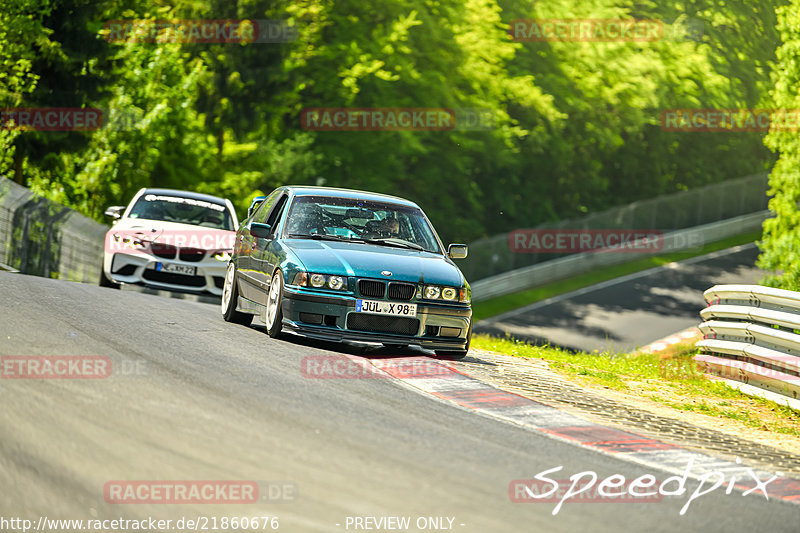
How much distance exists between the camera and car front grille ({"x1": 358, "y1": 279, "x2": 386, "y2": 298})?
10750 millimetres

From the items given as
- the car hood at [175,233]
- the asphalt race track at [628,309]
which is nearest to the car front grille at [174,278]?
the car hood at [175,233]

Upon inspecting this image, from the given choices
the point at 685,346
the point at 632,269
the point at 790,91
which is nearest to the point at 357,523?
the point at 790,91

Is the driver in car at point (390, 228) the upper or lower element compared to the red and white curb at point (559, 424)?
upper

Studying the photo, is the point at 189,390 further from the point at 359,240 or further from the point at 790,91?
the point at 790,91

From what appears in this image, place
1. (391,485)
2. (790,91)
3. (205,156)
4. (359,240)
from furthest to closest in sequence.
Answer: (205,156), (790,91), (359,240), (391,485)

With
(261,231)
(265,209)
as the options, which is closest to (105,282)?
(265,209)

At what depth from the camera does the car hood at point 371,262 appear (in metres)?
10.8

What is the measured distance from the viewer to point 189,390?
25.4 feet

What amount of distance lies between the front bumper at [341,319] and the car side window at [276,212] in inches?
74.0

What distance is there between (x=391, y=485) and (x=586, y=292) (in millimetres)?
39381

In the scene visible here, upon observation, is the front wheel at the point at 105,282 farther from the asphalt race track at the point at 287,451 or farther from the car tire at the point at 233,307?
the asphalt race track at the point at 287,451

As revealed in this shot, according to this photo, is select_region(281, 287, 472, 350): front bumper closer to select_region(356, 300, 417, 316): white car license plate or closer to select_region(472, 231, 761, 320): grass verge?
select_region(356, 300, 417, 316): white car license plate

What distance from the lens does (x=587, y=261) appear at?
48500 millimetres

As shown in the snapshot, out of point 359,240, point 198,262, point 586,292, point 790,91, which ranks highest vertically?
point 790,91
